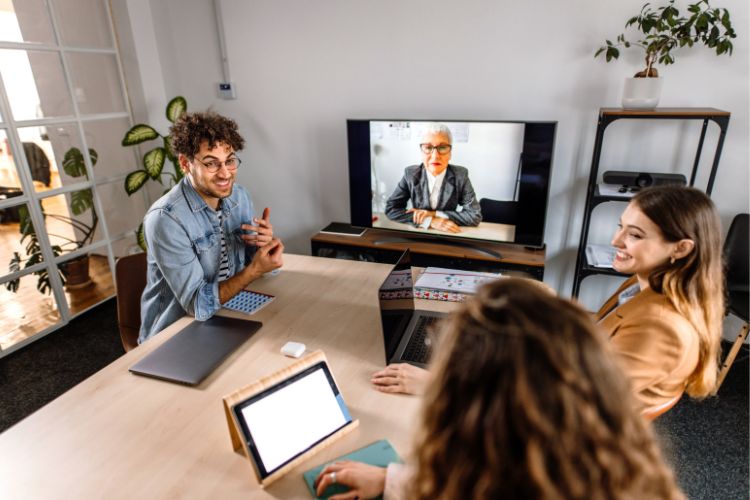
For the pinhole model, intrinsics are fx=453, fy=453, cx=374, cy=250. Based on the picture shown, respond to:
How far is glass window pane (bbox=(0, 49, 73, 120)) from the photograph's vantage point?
2715mm

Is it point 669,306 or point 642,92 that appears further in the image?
point 642,92

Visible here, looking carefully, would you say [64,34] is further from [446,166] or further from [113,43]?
[446,166]

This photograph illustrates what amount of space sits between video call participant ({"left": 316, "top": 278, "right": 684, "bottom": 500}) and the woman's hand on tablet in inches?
14.6

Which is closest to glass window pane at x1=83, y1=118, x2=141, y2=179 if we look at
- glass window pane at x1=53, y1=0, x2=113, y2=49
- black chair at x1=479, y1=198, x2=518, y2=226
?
glass window pane at x1=53, y1=0, x2=113, y2=49

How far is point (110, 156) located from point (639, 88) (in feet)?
11.5

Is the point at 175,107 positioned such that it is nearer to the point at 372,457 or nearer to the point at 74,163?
the point at 74,163

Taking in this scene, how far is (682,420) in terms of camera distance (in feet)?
7.16

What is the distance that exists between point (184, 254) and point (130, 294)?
507 mm

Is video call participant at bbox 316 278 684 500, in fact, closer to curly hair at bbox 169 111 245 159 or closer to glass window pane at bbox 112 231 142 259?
curly hair at bbox 169 111 245 159

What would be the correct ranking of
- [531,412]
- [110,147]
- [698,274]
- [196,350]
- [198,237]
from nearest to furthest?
[531,412], [698,274], [196,350], [198,237], [110,147]

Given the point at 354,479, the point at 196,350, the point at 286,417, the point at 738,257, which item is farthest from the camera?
the point at 738,257

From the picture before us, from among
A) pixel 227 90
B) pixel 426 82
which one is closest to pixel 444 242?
pixel 426 82

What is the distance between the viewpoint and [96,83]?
3.23 metres

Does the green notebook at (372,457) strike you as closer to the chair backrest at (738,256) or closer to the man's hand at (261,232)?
the man's hand at (261,232)
